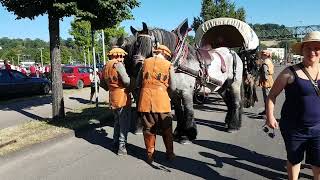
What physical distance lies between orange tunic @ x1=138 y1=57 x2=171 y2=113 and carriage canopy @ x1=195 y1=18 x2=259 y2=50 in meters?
7.02

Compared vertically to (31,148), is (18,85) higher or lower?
higher

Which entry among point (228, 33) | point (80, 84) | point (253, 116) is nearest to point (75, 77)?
point (80, 84)

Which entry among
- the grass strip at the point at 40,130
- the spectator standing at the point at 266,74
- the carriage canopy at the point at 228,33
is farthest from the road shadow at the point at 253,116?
the grass strip at the point at 40,130

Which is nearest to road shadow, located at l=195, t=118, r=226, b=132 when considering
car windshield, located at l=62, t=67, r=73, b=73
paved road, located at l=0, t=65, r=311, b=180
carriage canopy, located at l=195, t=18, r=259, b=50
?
paved road, located at l=0, t=65, r=311, b=180

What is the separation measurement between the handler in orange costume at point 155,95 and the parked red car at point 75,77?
2055cm

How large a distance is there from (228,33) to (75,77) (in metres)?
14.6

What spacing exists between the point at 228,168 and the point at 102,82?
2.87 meters

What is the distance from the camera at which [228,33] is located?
14.8m

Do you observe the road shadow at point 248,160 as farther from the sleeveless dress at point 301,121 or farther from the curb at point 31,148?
the curb at point 31,148

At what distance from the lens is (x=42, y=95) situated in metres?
22.9

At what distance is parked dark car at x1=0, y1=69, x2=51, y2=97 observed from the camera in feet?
68.9

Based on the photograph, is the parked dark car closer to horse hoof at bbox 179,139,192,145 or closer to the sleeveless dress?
horse hoof at bbox 179,139,192,145

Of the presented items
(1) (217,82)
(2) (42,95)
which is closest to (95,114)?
(1) (217,82)

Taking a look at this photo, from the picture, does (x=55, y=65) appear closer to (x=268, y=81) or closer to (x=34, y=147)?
(x=34, y=147)
